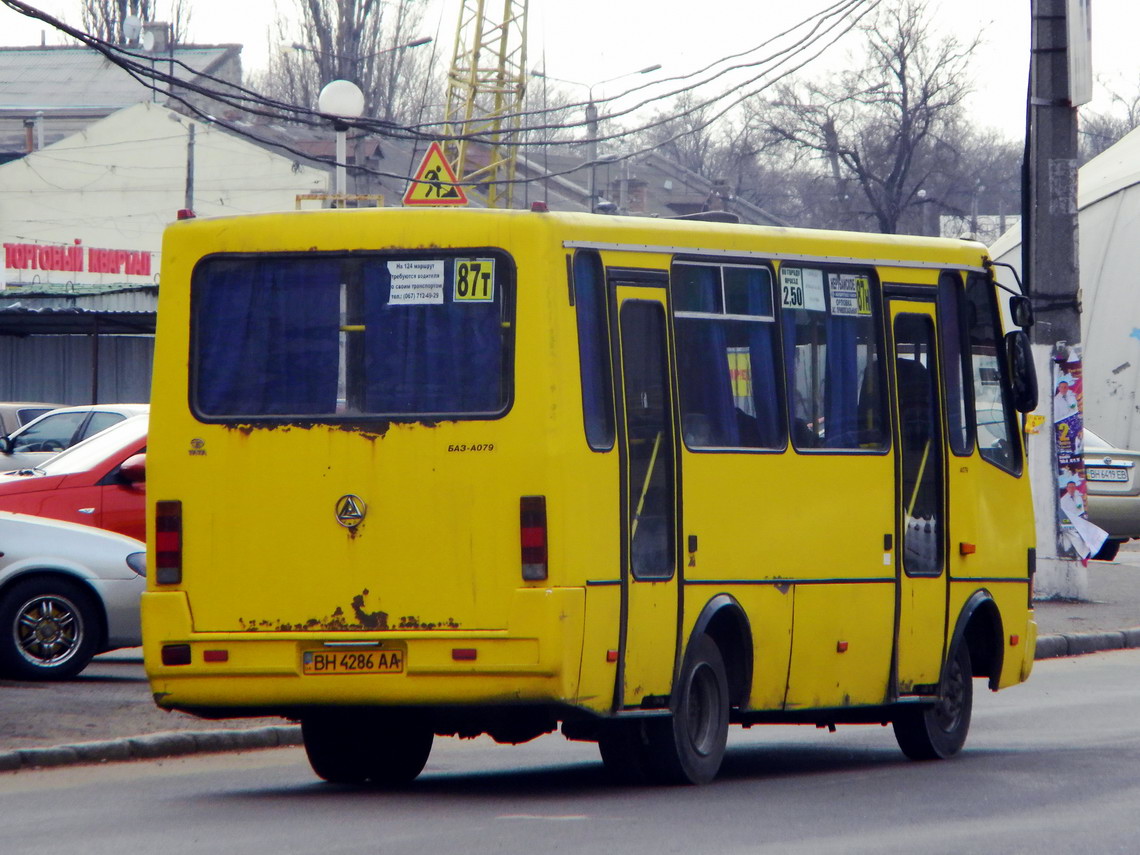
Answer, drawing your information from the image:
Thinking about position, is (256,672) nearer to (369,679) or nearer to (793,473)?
(369,679)

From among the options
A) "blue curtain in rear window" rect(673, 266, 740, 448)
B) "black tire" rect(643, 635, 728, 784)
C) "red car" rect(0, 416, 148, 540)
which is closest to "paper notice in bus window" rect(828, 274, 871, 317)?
"blue curtain in rear window" rect(673, 266, 740, 448)

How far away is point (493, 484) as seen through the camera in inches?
324

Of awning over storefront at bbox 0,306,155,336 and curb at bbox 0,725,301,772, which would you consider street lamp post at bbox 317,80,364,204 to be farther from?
awning over storefront at bbox 0,306,155,336

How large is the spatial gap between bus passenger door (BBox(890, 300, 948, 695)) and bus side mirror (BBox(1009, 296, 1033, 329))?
0.60 m

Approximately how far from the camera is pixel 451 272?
8453mm

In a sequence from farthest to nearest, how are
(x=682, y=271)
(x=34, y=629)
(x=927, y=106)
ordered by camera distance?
(x=927, y=106)
(x=34, y=629)
(x=682, y=271)

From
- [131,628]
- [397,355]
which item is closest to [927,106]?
[131,628]

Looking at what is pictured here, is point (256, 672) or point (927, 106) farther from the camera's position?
point (927, 106)

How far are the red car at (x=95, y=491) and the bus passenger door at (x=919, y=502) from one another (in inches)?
267

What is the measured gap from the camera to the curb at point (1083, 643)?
55.7 feet

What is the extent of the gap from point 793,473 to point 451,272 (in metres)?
2.13

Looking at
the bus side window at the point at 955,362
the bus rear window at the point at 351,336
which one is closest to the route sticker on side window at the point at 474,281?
the bus rear window at the point at 351,336

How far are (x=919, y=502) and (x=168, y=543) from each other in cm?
404

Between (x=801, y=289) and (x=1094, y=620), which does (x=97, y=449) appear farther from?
(x=1094, y=620)
